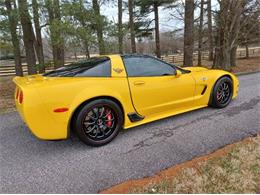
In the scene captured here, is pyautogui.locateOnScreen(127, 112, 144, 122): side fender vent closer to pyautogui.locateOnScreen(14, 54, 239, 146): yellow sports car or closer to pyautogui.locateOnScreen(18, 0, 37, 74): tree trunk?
pyautogui.locateOnScreen(14, 54, 239, 146): yellow sports car

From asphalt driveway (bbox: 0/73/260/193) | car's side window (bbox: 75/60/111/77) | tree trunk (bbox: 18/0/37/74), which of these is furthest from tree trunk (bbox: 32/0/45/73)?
car's side window (bbox: 75/60/111/77)

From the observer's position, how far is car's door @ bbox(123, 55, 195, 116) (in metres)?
3.85

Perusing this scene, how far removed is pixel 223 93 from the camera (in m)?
5.00

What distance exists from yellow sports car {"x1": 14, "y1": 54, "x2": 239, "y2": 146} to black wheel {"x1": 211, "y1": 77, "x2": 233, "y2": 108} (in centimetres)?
13

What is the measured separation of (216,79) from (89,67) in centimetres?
263

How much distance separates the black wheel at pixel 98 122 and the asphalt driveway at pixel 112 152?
0.46 feet

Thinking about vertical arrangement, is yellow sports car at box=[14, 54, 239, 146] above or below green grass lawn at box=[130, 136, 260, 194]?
above

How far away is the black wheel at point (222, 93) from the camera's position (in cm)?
482

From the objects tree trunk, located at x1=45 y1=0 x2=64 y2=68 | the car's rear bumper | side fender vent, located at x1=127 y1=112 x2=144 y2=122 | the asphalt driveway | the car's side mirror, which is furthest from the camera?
tree trunk, located at x1=45 y1=0 x2=64 y2=68

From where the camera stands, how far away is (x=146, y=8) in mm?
20469

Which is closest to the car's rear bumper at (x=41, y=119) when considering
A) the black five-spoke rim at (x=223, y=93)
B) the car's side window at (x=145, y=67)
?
the car's side window at (x=145, y=67)

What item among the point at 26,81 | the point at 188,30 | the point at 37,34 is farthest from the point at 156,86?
the point at 37,34

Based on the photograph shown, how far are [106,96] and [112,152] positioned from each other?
2.69ft

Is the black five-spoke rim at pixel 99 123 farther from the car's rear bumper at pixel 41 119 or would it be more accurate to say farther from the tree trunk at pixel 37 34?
the tree trunk at pixel 37 34
